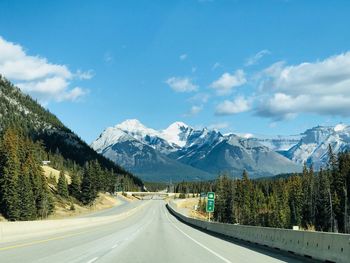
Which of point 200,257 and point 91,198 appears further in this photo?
point 91,198

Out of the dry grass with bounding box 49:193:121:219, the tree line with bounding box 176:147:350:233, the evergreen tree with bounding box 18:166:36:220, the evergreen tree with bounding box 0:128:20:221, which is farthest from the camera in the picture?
the dry grass with bounding box 49:193:121:219

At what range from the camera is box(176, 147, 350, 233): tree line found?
102562 millimetres

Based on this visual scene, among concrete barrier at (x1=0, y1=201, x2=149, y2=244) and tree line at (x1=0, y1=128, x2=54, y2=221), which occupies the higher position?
tree line at (x1=0, y1=128, x2=54, y2=221)

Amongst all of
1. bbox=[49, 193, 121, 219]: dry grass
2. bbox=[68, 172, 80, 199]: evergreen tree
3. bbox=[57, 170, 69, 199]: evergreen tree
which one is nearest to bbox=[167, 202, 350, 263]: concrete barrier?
bbox=[49, 193, 121, 219]: dry grass

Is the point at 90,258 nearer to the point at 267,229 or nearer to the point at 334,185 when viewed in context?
the point at 267,229

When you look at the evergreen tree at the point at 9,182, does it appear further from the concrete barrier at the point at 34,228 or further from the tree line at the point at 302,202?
the tree line at the point at 302,202

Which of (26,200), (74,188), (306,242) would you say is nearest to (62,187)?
(74,188)

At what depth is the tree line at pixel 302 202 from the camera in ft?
336

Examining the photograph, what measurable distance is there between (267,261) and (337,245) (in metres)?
2.74

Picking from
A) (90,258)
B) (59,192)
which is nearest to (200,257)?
(90,258)

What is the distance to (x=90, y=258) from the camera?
1783 cm

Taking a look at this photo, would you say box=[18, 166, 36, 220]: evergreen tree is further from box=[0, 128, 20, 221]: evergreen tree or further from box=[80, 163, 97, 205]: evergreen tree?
box=[80, 163, 97, 205]: evergreen tree

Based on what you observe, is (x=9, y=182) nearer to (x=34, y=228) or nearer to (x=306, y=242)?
(x=34, y=228)

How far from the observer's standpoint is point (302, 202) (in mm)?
128375
